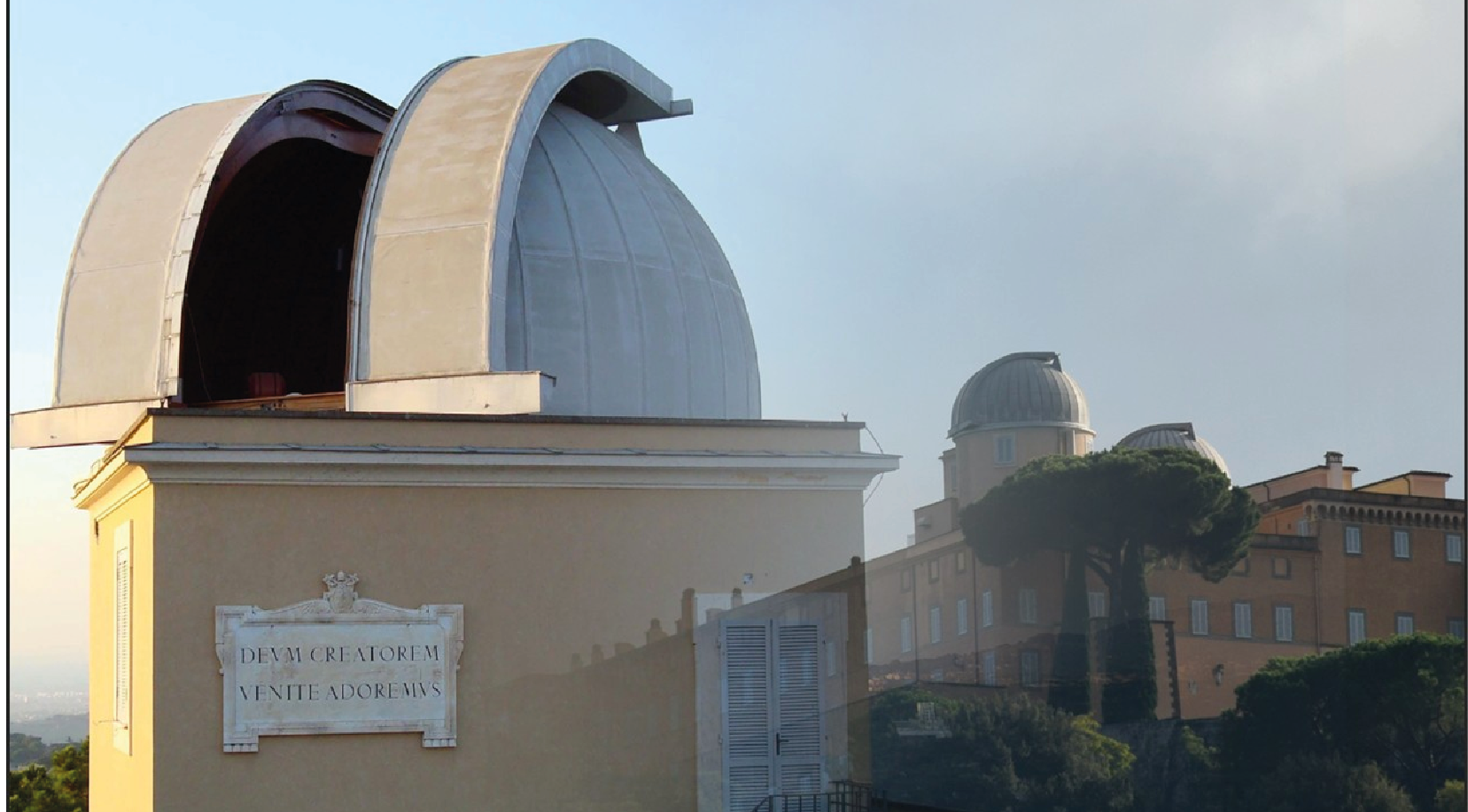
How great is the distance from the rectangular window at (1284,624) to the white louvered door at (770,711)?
8752 millimetres

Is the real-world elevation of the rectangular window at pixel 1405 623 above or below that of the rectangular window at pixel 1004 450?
below

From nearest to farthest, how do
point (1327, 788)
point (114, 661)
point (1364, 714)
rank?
point (114, 661) → point (1327, 788) → point (1364, 714)

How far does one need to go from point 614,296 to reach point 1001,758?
7.17 meters

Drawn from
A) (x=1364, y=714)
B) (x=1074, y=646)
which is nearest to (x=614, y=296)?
(x=1074, y=646)

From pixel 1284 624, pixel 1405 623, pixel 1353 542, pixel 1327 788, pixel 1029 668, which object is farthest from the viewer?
pixel 1029 668

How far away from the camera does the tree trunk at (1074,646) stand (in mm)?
19672

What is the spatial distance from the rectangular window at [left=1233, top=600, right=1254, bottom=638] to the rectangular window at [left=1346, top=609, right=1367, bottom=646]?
114 centimetres

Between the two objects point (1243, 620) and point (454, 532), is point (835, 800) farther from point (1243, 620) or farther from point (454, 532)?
point (1243, 620)

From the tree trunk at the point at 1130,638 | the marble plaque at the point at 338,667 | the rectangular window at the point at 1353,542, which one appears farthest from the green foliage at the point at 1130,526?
the marble plaque at the point at 338,667

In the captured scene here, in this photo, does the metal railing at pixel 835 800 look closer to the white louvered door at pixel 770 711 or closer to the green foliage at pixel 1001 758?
the white louvered door at pixel 770 711

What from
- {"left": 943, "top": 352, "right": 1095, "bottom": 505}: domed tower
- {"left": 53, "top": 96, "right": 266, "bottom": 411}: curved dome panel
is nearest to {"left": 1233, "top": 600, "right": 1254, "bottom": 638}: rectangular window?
{"left": 943, "top": 352, "right": 1095, "bottom": 505}: domed tower

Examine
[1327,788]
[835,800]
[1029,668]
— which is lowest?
[1327,788]

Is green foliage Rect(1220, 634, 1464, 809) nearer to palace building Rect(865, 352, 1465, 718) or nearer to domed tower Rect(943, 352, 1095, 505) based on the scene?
palace building Rect(865, 352, 1465, 718)

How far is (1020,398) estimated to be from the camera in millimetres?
36812
